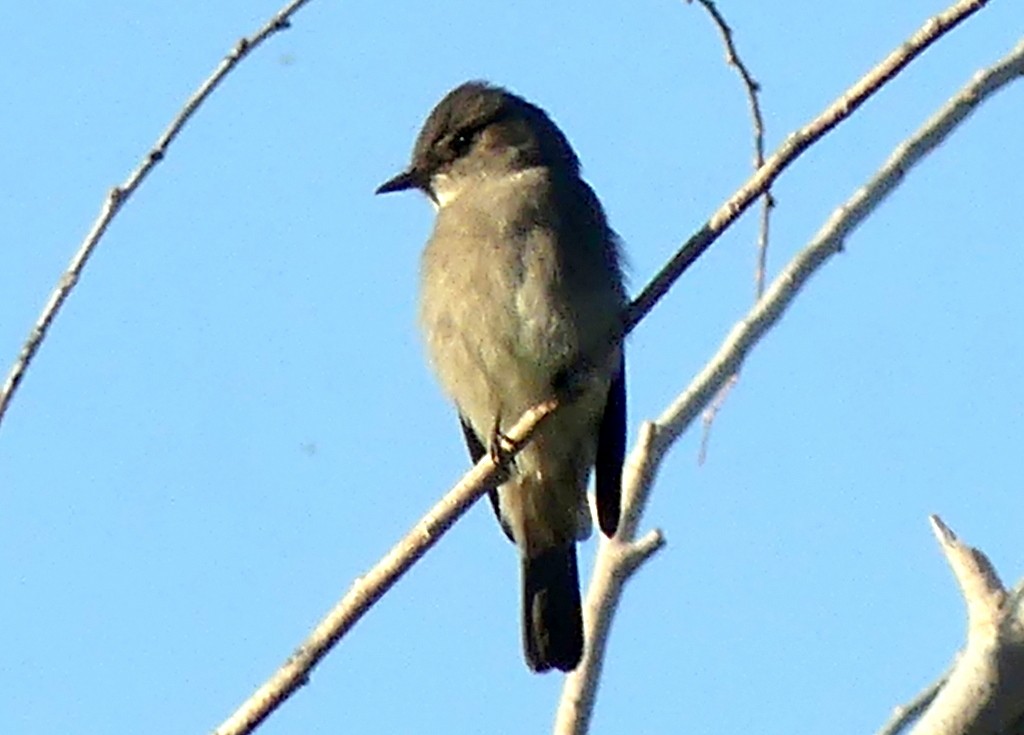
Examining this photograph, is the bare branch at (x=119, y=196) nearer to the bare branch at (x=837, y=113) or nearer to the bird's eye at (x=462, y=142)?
the bare branch at (x=837, y=113)

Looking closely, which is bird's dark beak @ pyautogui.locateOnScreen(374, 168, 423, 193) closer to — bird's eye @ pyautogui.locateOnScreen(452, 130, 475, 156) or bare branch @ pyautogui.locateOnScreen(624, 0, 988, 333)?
bird's eye @ pyautogui.locateOnScreen(452, 130, 475, 156)

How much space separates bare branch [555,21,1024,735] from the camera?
3.49 metres

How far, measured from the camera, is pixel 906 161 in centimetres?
352

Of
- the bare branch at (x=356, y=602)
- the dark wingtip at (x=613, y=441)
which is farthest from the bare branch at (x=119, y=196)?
the dark wingtip at (x=613, y=441)

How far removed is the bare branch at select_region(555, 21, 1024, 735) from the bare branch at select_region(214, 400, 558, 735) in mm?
364

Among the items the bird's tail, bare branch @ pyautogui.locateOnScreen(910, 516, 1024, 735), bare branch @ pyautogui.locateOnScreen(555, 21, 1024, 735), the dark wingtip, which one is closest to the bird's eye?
the dark wingtip

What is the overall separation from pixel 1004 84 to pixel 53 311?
5.52 feet

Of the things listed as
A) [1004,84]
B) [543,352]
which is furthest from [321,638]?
[543,352]

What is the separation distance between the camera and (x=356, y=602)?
2986 mm

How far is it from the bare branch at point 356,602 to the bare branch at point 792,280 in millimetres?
364

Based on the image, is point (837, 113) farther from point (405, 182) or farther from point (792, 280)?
point (405, 182)

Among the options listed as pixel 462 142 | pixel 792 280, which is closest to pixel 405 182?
pixel 462 142

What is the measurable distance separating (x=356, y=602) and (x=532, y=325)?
213 centimetres

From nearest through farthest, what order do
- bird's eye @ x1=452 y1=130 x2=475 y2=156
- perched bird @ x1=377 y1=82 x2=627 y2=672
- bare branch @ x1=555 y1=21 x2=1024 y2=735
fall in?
bare branch @ x1=555 y1=21 x2=1024 y2=735 → perched bird @ x1=377 y1=82 x2=627 y2=672 → bird's eye @ x1=452 y1=130 x2=475 y2=156
